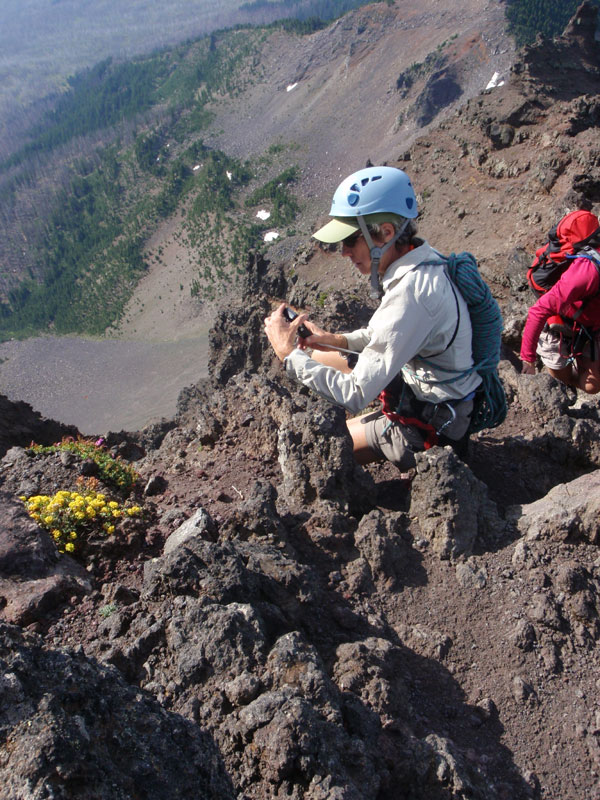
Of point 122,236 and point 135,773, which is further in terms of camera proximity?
point 122,236

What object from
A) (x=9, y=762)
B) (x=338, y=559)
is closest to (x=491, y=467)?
(x=338, y=559)

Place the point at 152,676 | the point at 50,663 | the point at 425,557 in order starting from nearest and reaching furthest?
the point at 50,663 < the point at 152,676 < the point at 425,557

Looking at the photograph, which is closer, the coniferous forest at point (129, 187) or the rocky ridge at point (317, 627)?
the rocky ridge at point (317, 627)

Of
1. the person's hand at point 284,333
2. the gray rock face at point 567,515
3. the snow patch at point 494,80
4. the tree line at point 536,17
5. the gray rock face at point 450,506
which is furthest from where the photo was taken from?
the tree line at point 536,17

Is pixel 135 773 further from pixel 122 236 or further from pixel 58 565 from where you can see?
pixel 122 236

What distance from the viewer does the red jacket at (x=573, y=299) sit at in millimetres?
4734

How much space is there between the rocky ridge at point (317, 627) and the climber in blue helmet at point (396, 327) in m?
0.42

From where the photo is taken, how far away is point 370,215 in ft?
11.0

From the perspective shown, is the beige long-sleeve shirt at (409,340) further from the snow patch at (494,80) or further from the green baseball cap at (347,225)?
the snow patch at (494,80)

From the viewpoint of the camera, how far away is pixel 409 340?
3.26 m

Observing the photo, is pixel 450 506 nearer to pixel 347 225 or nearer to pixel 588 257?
pixel 347 225

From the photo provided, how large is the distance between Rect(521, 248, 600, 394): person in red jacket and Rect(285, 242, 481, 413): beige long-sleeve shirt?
5.48 feet

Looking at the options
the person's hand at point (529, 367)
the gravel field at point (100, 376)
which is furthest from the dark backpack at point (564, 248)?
the gravel field at point (100, 376)

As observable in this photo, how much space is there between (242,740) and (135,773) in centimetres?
48
